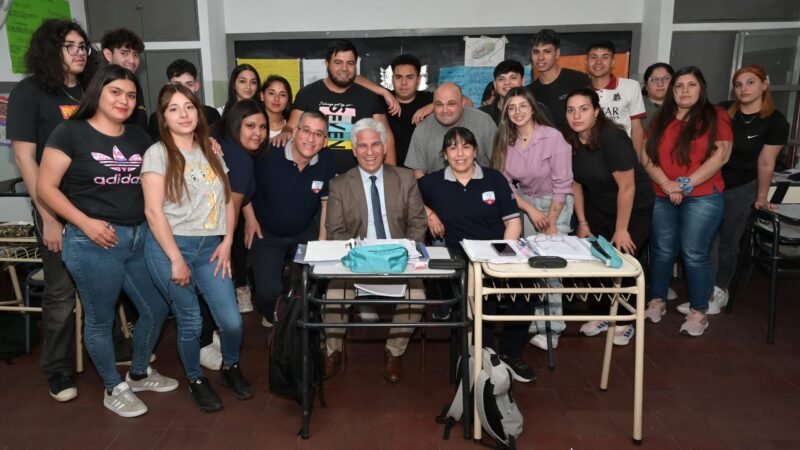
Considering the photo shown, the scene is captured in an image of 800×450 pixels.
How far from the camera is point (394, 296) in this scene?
8.11ft

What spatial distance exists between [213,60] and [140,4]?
31.1 inches

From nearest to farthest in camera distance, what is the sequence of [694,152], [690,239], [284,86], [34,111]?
1. [34,111]
2. [694,152]
3. [690,239]
4. [284,86]

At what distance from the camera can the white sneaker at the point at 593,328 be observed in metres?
3.27

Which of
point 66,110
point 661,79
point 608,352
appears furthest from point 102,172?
point 661,79

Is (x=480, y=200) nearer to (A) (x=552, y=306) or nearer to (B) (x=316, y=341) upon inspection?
(A) (x=552, y=306)

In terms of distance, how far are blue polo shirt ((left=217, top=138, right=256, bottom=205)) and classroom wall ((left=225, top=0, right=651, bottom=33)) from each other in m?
2.85

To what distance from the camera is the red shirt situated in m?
3.08

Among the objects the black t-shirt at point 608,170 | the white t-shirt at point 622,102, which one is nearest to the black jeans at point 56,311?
the black t-shirt at point 608,170

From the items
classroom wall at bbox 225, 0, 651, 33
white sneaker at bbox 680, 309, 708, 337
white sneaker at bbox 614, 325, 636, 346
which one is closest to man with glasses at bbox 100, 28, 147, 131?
classroom wall at bbox 225, 0, 651, 33

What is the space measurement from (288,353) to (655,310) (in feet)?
7.53

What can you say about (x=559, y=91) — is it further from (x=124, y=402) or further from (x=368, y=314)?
(x=124, y=402)

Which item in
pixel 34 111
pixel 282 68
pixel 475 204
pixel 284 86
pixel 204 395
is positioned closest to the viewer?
pixel 34 111

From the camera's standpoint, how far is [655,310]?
137 inches

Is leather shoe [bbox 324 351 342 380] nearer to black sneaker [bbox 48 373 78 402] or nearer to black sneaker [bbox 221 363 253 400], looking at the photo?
black sneaker [bbox 221 363 253 400]
